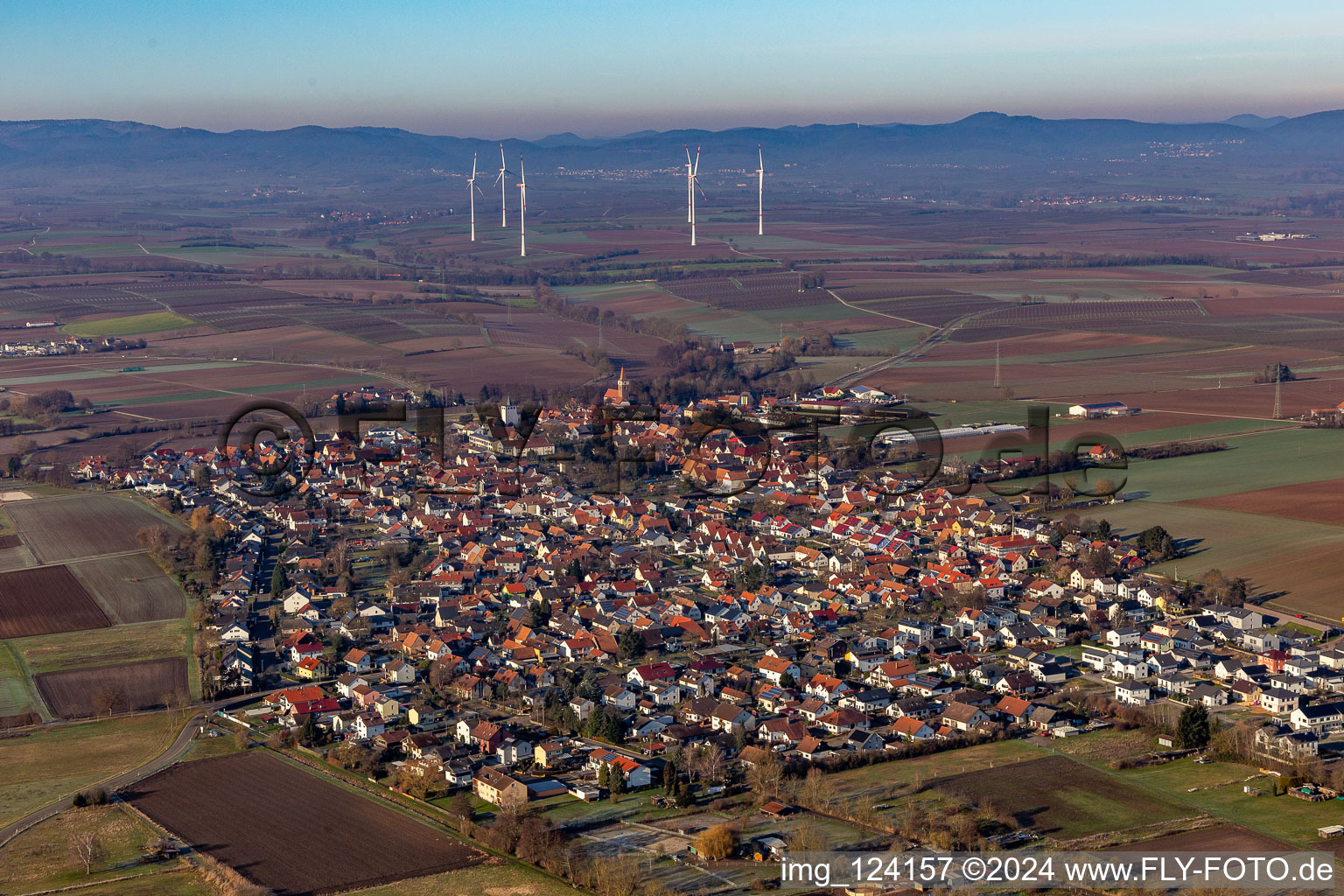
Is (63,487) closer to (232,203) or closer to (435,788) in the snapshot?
(435,788)

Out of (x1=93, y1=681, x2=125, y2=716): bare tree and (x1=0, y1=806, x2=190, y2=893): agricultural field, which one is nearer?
(x1=0, y1=806, x2=190, y2=893): agricultural field

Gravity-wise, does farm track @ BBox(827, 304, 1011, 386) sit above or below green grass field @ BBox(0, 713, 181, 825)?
above

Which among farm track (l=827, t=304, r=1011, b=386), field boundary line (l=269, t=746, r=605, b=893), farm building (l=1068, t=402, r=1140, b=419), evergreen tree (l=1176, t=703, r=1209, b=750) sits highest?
farm track (l=827, t=304, r=1011, b=386)

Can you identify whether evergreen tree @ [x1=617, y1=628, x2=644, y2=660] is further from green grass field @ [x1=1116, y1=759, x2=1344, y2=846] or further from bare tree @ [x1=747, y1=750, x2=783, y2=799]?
green grass field @ [x1=1116, y1=759, x2=1344, y2=846]

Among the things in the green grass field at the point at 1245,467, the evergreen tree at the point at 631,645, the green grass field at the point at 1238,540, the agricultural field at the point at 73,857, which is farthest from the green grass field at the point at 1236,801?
the green grass field at the point at 1245,467

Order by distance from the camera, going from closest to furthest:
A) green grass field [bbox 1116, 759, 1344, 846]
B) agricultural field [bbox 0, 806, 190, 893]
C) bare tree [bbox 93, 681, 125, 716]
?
agricultural field [bbox 0, 806, 190, 893] → green grass field [bbox 1116, 759, 1344, 846] → bare tree [bbox 93, 681, 125, 716]

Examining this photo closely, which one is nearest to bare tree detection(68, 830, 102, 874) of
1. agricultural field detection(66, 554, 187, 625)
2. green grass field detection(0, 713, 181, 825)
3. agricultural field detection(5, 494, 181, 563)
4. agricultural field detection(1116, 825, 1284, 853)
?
green grass field detection(0, 713, 181, 825)

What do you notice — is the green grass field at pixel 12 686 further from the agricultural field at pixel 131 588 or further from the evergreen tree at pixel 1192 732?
the evergreen tree at pixel 1192 732
